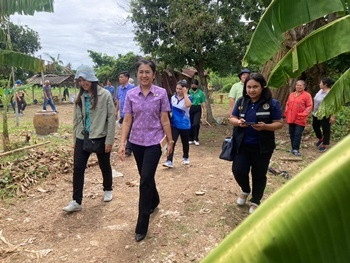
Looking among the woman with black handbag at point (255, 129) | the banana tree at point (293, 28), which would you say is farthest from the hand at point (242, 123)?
the banana tree at point (293, 28)

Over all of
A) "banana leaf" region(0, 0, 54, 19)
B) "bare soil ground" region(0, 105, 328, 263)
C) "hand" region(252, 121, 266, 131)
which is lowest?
"bare soil ground" region(0, 105, 328, 263)

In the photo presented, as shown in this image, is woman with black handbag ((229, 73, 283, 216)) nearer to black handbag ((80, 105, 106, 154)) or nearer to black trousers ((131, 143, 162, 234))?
black trousers ((131, 143, 162, 234))

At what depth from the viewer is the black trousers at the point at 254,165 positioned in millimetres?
3639

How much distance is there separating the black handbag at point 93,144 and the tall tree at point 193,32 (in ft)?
25.5

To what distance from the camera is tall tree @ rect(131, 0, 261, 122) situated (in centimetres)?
1082

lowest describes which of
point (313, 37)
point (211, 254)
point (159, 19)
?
point (211, 254)

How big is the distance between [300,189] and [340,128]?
1072cm

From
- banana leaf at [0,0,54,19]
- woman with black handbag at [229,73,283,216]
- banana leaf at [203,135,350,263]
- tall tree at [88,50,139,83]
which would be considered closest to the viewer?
banana leaf at [203,135,350,263]

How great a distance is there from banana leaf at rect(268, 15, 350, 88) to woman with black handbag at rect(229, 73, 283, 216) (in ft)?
0.84

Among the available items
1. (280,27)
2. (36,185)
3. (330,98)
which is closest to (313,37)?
(280,27)

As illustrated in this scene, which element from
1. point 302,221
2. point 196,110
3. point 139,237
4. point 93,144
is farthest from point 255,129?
point 196,110

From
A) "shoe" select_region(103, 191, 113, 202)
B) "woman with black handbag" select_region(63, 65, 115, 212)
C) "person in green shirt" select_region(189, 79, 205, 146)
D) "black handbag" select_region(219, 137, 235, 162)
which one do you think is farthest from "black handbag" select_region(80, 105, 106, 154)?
"person in green shirt" select_region(189, 79, 205, 146)

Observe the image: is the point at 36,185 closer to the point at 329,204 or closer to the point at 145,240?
the point at 145,240

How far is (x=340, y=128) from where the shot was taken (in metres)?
10.0
